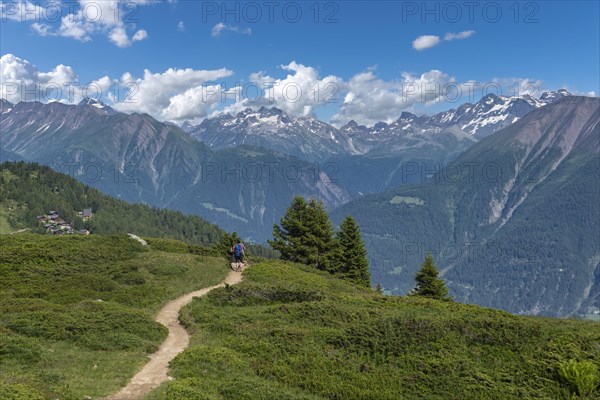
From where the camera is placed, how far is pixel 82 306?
28.0 metres

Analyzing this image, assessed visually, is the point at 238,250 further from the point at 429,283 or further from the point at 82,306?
the point at 429,283

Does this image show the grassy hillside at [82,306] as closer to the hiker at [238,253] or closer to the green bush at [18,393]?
the green bush at [18,393]

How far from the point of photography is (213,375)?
62.3ft

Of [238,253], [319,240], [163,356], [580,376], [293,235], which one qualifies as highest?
[293,235]

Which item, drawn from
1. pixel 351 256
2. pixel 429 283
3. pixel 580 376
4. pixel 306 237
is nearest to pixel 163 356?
pixel 580 376

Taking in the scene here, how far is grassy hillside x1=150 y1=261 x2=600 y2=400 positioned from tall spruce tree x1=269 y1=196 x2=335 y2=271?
37.9 meters

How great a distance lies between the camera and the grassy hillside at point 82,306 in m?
18.5

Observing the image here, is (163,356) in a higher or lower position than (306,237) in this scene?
lower

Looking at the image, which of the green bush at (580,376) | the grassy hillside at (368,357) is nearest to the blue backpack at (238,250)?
the grassy hillside at (368,357)

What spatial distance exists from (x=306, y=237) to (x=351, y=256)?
8274mm

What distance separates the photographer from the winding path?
1766 centimetres

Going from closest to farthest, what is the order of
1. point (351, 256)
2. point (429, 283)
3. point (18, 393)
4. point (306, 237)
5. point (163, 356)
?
point (18, 393), point (163, 356), point (429, 283), point (306, 237), point (351, 256)

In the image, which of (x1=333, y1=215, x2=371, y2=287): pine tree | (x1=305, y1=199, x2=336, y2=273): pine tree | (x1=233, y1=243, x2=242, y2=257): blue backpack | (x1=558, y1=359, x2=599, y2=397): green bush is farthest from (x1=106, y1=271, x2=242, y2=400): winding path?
(x1=333, y1=215, x2=371, y2=287): pine tree

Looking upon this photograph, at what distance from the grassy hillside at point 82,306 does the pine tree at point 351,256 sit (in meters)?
25.6
